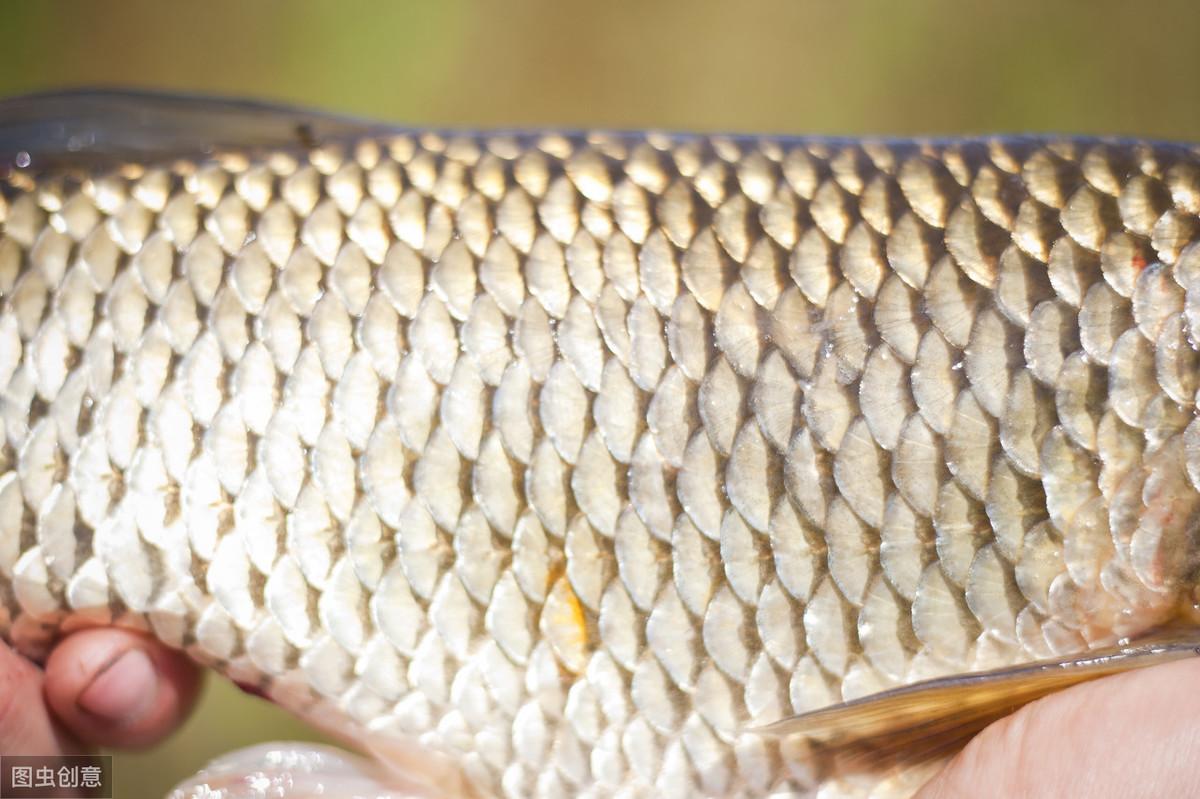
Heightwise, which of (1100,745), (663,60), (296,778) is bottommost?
(1100,745)

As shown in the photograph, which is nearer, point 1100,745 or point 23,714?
point 1100,745

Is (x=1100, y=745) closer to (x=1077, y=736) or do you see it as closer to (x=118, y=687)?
(x=1077, y=736)

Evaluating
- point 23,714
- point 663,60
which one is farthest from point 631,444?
point 663,60

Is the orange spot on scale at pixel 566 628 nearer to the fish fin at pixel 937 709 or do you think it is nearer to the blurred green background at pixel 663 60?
the fish fin at pixel 937 709

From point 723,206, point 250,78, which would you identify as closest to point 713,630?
point 723,206

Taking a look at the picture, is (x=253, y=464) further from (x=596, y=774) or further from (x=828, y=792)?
(x=828, y=792)

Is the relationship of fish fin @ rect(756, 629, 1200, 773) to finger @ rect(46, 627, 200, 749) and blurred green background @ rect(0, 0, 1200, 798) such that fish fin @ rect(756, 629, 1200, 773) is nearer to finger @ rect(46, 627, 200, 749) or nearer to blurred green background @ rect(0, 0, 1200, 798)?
finger @ rect(46, 627, 200, 749)

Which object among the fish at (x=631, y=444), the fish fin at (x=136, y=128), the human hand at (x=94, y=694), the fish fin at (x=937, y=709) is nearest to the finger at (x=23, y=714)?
the human hand at (x=94, y=694)
